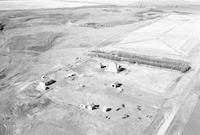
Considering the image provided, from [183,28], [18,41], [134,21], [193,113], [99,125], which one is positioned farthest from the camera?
[134,21]

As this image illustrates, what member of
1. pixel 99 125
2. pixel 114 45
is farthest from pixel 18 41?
pixel 99 125

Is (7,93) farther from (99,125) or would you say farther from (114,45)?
(114,45)

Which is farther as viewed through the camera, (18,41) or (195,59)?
(18,41)

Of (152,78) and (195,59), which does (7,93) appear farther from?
(195,59)

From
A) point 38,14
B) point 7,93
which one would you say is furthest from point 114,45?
point 38,14

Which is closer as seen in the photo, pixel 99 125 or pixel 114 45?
pixel 99 125

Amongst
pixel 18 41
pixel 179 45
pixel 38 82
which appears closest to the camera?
pixel 38 82

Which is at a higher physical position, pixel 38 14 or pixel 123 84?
pixel 38 14

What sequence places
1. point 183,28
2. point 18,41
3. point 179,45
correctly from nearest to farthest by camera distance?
point 179,45 → point 18,41 → point 183,28

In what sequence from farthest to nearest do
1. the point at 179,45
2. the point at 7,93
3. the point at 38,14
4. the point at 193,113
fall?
1. the point at 38,14
2. the point at 179,45
3. the point at 7,93
4. the point at 193,113
